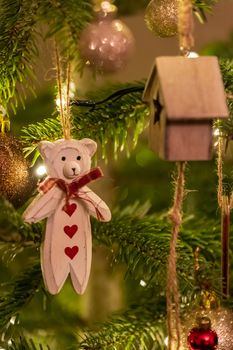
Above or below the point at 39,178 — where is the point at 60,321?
below

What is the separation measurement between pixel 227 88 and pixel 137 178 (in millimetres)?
772

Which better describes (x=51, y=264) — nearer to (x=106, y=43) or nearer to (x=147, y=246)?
(x=147, y=246)

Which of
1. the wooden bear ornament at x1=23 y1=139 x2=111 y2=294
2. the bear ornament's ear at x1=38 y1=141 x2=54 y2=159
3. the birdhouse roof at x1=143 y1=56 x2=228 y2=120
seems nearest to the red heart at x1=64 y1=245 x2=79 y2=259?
the wooden bear ornament at x1=23 y1=139 x2=111 y2=294

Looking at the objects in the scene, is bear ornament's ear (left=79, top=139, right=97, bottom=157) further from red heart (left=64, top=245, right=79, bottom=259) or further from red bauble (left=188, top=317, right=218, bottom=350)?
red bauble (left=188, top=317, right=218, bottom=350)

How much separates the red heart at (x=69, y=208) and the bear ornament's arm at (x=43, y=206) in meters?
0.01

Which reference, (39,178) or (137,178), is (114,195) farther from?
(39,178)

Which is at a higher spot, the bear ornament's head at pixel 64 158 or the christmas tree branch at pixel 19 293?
the bear ornament's head at pixel 64 158

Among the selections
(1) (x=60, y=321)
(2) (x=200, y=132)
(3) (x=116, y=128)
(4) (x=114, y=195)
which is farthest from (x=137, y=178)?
(2) (x=200, y=132)

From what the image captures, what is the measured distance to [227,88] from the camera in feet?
2.46

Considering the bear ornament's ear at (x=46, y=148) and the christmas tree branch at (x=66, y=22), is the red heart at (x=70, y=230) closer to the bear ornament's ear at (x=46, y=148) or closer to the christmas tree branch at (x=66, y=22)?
the bear ornament's ear at (x=46, y=148)

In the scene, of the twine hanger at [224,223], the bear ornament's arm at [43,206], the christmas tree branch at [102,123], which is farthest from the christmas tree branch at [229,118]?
the bear ornament's arm at [43,206]

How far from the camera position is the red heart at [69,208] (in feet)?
2.20

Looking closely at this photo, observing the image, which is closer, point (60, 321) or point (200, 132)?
point (200, 132)

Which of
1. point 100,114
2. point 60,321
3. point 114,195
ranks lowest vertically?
point 60,321
